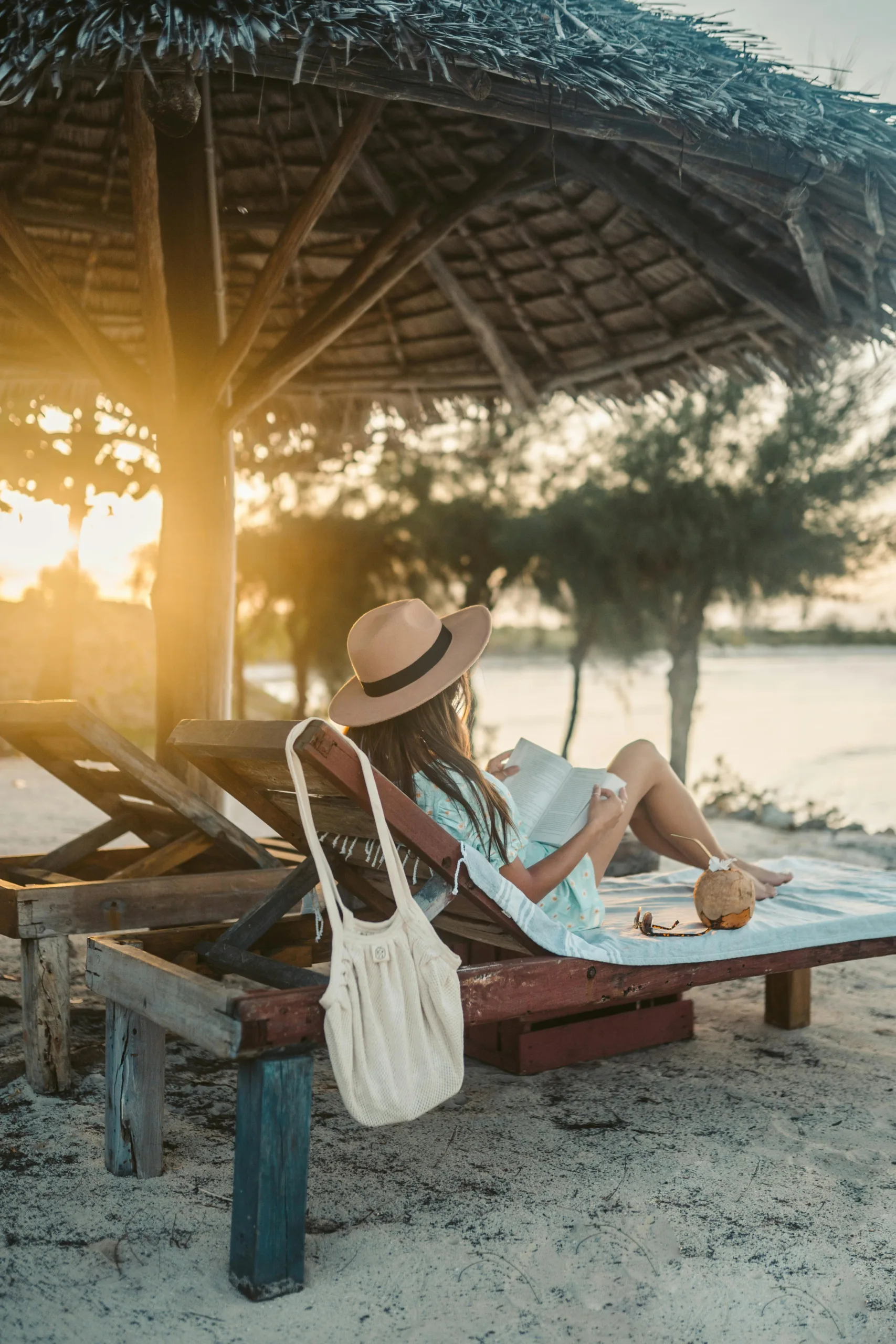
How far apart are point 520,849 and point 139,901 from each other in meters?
1.06

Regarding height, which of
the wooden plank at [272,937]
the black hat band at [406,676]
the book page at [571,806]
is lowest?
the wooden plank at [272,937]

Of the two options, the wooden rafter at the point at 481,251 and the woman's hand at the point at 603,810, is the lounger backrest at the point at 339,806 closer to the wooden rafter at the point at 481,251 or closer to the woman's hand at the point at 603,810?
the woman's hand at the point at 603,810

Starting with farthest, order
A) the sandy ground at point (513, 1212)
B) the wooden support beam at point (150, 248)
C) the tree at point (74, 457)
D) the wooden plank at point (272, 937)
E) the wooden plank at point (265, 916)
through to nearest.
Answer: the tree at point (74, 457), the wooden support beam at point (150, 248), the wooden plank at point (272, 937), the wooden plank at point (265, 916), the sandy ground at point (513, 1212)

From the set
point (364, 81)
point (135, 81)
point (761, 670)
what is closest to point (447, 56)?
point (364, 81)

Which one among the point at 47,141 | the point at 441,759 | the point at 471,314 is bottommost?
the point at 441,759

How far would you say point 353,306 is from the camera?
13.0 ft

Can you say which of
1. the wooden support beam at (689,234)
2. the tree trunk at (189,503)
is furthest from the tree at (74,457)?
the wooden support beam at (689,234)

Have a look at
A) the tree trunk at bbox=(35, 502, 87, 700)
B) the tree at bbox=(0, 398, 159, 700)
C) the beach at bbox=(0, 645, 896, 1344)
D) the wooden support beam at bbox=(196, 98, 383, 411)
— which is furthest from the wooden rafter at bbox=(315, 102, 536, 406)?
the tree trunk at bbox=(35, 502, 87, 700)

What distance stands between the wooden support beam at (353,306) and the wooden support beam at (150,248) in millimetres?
280

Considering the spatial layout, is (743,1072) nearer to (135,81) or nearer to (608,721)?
(135,81)

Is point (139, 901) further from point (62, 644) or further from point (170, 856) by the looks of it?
point (62, 644)

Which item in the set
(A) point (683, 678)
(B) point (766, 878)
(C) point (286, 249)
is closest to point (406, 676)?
(B) point (766, 878)

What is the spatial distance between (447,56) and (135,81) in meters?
1.09

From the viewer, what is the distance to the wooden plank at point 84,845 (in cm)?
327
